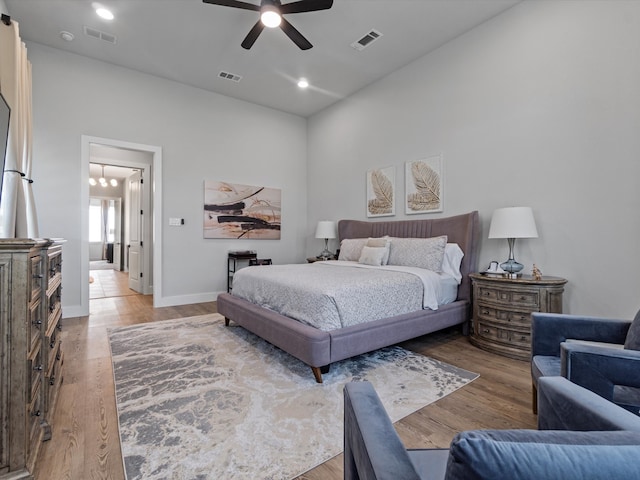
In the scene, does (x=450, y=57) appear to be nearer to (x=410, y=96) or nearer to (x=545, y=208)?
(x=410, y=96)

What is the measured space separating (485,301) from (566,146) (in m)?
1.66

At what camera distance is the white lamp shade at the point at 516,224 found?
295cm

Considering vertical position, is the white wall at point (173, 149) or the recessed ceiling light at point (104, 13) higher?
the recessed ceiling light at point (104, 13)

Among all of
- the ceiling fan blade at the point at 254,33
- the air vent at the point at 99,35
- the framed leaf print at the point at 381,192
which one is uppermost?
the air vent at the point at 99,35

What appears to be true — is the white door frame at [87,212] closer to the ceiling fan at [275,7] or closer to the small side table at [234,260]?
the small side table at [234,260]

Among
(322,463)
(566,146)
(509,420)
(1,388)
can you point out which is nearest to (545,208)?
(566,146)

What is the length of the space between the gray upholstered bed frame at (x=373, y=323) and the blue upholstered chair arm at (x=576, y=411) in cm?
149

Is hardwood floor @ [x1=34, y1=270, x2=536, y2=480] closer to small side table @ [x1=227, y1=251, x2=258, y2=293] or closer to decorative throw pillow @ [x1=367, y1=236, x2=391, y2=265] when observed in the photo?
decorative throw pillow @ [x1=367, y1=236, x2=391, y2=265]

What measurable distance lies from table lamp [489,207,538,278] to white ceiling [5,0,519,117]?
7.41 ft

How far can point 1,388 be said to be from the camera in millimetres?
1241

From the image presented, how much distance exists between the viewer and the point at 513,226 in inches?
118

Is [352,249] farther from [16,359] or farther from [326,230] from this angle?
[16,359]

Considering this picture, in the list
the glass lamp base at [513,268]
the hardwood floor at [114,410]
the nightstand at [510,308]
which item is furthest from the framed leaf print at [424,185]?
the hardwood floor at [114,410]

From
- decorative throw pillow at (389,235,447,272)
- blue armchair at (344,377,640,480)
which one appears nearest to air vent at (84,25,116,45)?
decorative throw pillow at (389,235,447,272)
